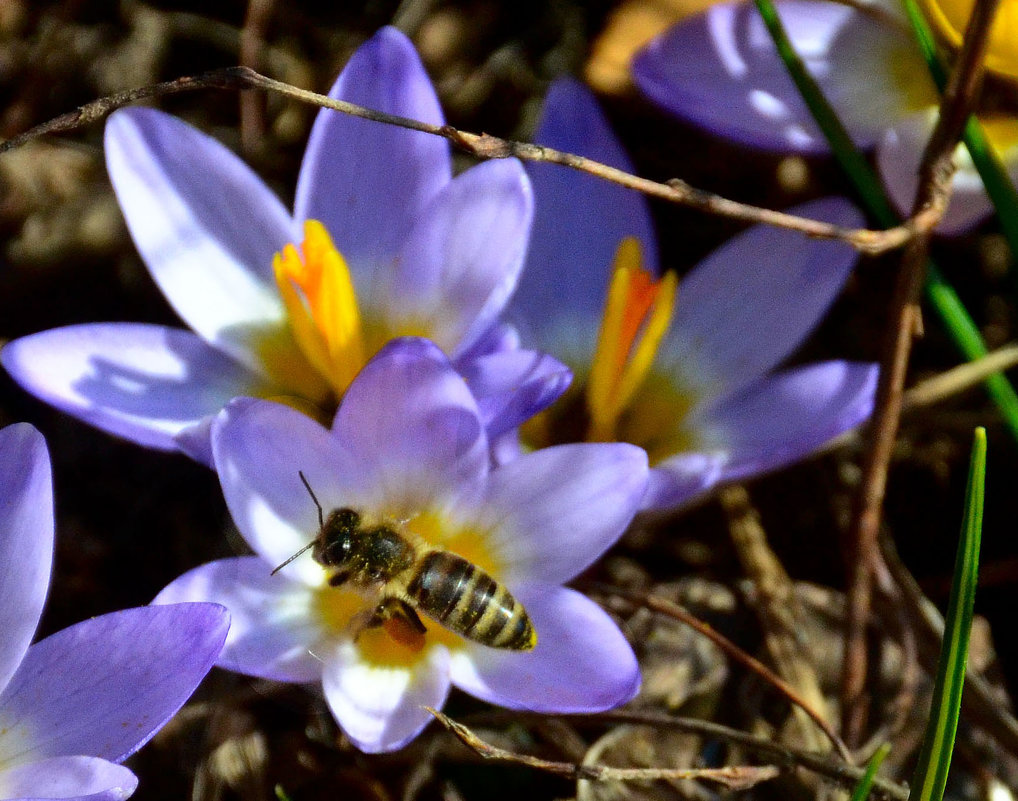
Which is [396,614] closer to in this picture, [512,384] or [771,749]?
[512,384]

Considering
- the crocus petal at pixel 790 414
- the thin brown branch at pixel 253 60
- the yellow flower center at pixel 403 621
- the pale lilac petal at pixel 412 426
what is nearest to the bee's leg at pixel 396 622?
the yellow flower center at pixel 403 621

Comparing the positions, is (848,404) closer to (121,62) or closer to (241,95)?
(241,95)

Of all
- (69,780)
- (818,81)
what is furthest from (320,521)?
(818,81)

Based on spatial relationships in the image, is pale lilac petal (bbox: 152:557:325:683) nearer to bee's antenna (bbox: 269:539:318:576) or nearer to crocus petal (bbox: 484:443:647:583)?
bee's antenna (bbox: 269:539:318:576)

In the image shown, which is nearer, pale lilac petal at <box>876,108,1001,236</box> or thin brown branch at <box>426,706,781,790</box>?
thin brown branch at <box>426,706,781,790</box>

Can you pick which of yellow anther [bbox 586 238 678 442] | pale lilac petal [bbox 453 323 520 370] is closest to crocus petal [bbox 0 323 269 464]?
pale lilac petal [bbox 453 323 520 370]

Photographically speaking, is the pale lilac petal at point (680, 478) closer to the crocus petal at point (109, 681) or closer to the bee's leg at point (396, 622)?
the bee's leg at point (396, 622)
